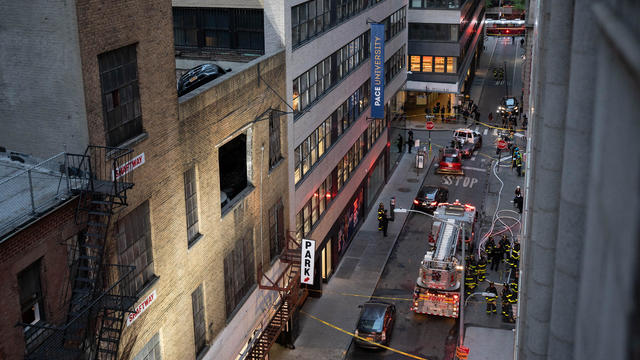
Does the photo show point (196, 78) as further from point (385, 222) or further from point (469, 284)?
point (385, 222)

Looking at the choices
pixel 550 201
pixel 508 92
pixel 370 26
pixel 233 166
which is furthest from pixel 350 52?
pixel 508 92

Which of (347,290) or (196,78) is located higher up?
(196,78)

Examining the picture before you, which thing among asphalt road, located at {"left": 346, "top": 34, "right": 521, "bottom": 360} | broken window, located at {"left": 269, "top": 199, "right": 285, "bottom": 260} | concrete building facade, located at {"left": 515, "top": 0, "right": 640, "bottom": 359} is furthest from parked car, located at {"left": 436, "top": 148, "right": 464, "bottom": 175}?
concrete building facade, located at {"left": 515, "top": 0, "right": 640, "bottom": 359}

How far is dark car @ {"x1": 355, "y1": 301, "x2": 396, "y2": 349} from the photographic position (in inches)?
1523

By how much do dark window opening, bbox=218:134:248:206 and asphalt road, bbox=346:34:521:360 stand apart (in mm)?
11423

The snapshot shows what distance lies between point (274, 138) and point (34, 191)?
16872mm

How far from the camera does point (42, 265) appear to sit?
63.0ft

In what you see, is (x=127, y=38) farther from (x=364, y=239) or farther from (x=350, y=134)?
(x=364, y=239)

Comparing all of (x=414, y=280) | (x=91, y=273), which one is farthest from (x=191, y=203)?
(x=414, y=280)

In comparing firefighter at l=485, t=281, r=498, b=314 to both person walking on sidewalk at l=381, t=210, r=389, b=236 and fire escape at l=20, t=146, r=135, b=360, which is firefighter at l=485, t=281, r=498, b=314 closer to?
person walking on sidewalk at l=381, t=210, r=389, b=236

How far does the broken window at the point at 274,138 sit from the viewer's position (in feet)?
116

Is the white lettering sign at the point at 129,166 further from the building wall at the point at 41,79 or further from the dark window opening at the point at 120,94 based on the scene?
the building wall at the point at 41,79

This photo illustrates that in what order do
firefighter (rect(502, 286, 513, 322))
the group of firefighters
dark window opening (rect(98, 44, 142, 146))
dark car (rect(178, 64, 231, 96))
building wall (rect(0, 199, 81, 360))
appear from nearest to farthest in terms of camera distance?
1. building wall (rect(0, 199, 81, 360))
2. dark window opening (rect(98, 44, 142, 146))
3. dark car (rect(178, 64, 231, 96))
4. firefighter (rect(502, 286, 513, 322))
5. the group of firefighters

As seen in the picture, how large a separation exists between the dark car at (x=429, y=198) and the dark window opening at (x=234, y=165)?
87.8 feet
